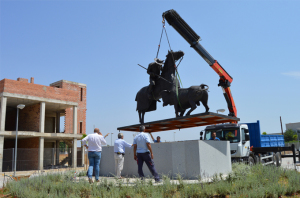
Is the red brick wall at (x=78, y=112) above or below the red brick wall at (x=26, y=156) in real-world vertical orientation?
above

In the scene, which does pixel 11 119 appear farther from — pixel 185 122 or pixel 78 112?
pixel 185 122

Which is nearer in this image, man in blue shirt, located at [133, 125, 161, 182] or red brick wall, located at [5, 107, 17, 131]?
man in blue shirt, located at [133, 125, 161, 182]

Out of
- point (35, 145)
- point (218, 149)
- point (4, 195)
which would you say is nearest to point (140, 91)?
point (218, 149)

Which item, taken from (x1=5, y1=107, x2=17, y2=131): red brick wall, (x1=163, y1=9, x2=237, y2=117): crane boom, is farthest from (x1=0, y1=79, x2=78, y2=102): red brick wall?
(x1=163, y1=9, x2=237, y2=117): crane boom

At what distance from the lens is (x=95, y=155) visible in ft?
29.3

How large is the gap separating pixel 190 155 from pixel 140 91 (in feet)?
15.2

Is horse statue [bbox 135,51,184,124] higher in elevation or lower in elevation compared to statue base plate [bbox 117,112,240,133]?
higher

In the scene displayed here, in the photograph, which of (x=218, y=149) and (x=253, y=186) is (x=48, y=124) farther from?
(x=253, y=186)

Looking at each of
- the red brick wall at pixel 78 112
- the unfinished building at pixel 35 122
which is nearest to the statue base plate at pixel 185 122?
the unfinished building at pixel 35 122

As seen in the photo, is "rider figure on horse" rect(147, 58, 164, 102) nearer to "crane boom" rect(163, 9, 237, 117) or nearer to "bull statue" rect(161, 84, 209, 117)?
"bull statue" rect(161, 84, 209, 117)

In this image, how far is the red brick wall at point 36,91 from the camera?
1132 inches

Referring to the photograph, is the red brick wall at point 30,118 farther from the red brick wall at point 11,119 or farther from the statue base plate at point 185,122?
the statue base plate at point 185,122

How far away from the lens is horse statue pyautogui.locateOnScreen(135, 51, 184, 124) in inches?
452

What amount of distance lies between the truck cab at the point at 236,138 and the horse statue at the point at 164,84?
5133 millimetres
